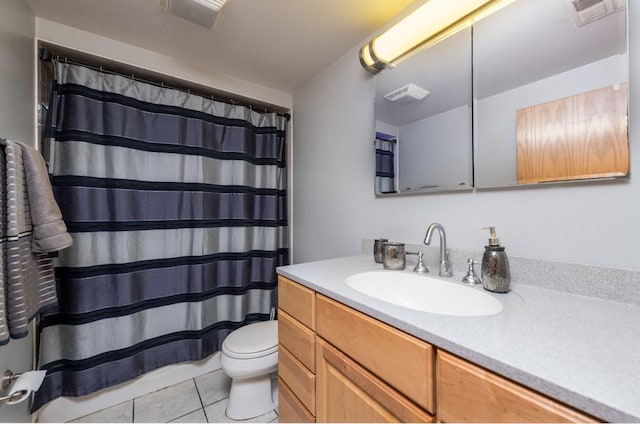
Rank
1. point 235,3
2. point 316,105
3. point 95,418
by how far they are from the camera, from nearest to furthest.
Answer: point 235,3 < point 95,418 < point 316,105

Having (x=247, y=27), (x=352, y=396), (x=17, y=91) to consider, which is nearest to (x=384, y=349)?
(x=352, y=396)

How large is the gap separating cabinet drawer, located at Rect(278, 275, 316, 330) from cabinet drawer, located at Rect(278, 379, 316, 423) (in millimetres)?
328

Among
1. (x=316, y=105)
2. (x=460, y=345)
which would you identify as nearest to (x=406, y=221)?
(x=460, y=345)

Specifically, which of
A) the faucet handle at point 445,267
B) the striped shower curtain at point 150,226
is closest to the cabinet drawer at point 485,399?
the faucet handle at point 445,267

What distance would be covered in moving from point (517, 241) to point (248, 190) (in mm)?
1658

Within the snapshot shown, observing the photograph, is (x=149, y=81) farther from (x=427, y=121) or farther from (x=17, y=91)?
(x=427, y=121)

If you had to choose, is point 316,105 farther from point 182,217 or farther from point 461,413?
point 461,413

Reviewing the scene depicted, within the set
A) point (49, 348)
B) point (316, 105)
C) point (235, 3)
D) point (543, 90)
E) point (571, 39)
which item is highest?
point (235, 3)

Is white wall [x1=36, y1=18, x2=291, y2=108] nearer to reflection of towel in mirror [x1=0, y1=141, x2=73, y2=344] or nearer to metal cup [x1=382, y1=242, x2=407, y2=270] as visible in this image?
reflection of towel in mirror [x1=0, y1=141, x2=73, y2=344]

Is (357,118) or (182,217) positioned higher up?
(357,118)

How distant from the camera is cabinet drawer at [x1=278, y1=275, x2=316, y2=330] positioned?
3.11 ft

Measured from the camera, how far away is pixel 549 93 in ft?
2.74

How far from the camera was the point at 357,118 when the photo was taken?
5.06 ft

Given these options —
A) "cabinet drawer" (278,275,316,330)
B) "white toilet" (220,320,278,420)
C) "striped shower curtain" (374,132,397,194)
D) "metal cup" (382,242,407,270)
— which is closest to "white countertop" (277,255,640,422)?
"cabinet drawer" (278,275,316,330)
